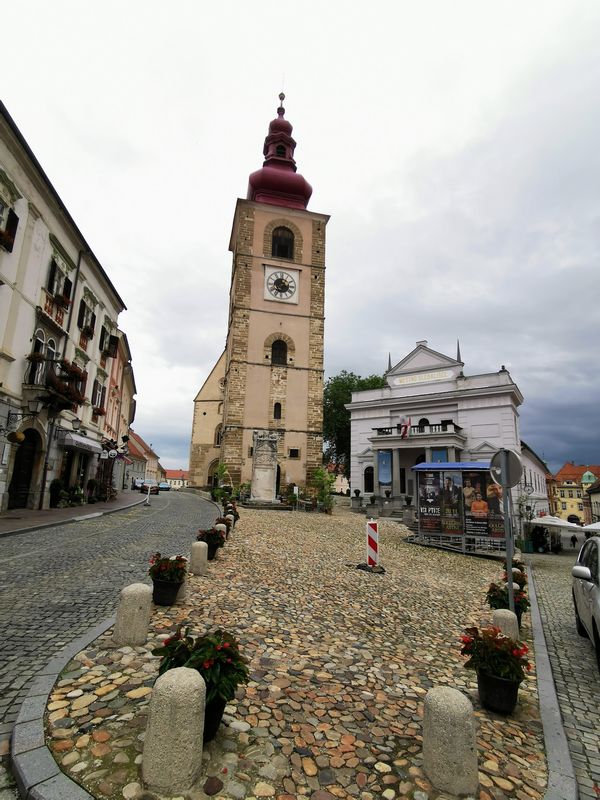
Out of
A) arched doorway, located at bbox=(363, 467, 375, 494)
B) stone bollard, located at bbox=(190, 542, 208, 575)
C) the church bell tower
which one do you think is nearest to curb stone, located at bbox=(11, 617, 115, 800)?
stone bollard, located at bbox=(190, 542, 208, 575)

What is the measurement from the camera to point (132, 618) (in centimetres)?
486

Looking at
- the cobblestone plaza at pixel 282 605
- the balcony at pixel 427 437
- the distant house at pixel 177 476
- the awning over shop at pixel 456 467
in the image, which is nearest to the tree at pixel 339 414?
the balcony at pixel 427 437

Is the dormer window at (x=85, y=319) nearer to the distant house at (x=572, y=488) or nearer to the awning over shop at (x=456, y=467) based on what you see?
the awning over shop at (x=456, y=467)

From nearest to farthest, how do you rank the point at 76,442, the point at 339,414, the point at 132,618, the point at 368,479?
the point at 132,618
the point at 76,442
the point at 368,479
the point at 339,414

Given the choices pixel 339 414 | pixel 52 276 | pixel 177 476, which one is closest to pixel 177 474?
pixel 177 476

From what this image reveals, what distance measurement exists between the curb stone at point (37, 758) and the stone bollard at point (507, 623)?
508 cm

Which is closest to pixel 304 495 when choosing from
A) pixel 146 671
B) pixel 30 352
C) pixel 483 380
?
pixel 483 380

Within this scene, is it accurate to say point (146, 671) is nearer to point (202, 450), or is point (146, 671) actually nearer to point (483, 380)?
point (483, 380)

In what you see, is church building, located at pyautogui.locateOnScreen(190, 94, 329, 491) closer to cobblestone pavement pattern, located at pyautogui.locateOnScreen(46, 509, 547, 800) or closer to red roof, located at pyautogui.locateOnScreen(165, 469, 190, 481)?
cobblestone pavement pattern, located at pyautogui.locateOnScreen(46, 509, 547, 800)

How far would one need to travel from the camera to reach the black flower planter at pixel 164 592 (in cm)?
634

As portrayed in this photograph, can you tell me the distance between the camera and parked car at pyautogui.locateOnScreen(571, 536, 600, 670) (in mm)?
5324

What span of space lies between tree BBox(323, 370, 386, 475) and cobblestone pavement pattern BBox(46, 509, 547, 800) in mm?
44883

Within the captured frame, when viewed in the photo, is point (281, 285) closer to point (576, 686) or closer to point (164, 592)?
point (164, 592)

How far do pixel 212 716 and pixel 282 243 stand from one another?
3753cm
